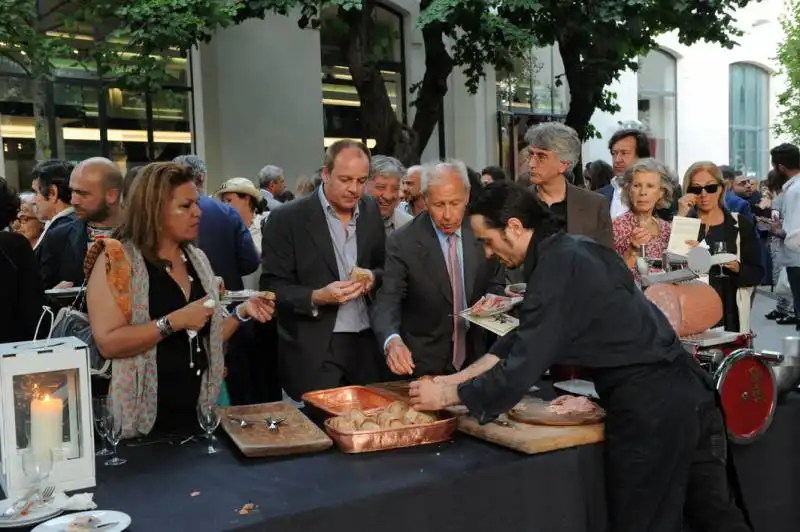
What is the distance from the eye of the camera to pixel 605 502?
239 centimetres

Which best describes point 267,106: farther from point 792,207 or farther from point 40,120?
point 792,207

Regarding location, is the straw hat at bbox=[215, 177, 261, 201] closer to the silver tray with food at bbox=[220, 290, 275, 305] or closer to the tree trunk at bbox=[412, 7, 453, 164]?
the silver tray with food at bbox=[220, 290, 275, 305]

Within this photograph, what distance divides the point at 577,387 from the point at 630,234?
1077mm

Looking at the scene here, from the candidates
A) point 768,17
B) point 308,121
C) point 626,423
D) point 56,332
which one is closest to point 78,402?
point 56,332

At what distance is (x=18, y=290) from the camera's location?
3.24 meters

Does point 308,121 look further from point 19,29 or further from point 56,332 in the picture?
point 56,332

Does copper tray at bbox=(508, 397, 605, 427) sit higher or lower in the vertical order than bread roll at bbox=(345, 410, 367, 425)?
lower

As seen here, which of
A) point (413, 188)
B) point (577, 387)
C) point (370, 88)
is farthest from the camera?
point (370, 88)

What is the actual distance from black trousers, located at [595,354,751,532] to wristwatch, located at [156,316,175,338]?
125 cm

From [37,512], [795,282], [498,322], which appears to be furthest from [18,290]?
[795,282]

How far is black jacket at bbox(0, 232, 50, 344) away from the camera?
10.5 feet

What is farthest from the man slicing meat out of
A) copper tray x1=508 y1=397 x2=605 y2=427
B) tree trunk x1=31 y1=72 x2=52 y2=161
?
tree trunk x1=31 y1=72 x2=52 y2=161

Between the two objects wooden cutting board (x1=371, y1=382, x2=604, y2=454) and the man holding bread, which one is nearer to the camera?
wooden cutting board (x1=371, y1=382, x2=604, y2=454)

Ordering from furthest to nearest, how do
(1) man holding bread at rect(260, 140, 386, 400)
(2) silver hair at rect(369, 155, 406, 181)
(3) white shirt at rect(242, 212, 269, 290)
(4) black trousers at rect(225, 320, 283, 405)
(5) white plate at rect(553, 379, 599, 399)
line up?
(3) white shirt at rect(242, 212, 269, 290)
(4) black trousers at rect(225, 320, 283, 405)
(2) silver hair at rect(369, 155, 406, 181)
(1) man holding bread at rect(260, 140, 386, 400)
(5) white plate at rect(553, 379, 599, 399)
